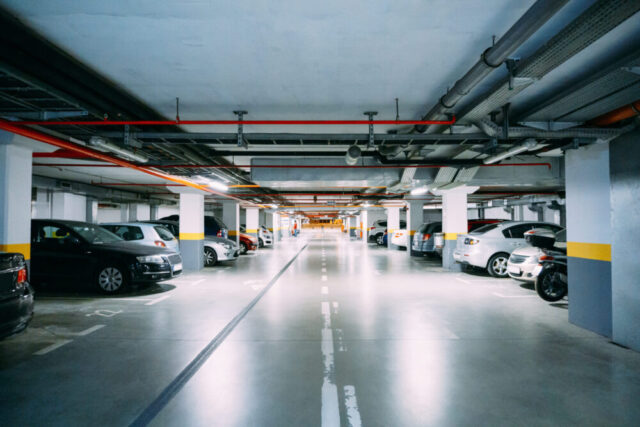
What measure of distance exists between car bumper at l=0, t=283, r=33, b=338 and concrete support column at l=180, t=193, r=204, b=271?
7.35 metres

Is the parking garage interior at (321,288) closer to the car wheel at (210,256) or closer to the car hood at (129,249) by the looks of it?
the car hood at (129,249)

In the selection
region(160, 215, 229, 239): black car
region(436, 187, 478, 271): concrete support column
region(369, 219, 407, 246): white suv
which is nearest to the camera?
region(436, 187, 478, 271): concrete support column

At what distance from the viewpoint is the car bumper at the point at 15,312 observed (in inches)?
124

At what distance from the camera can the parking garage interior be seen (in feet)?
8.72

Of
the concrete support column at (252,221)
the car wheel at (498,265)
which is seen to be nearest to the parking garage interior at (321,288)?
the car wheel at (498,265)

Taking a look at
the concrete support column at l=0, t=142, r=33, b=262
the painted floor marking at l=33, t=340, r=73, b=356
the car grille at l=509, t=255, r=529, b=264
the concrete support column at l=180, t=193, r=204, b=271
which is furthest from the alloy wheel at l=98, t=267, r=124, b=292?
the car grille at l=509, t=255, r=529, b=264

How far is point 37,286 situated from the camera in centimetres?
699

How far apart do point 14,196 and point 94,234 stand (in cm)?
215

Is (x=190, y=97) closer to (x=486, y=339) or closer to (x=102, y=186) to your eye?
(x=486, y=339)

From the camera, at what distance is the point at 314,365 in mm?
3430

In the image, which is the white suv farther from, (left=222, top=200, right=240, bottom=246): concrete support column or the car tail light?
the car tail light

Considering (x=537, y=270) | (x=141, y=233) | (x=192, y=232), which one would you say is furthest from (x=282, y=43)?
(x=192, y=232)

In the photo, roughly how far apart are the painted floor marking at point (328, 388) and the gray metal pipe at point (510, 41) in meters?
3.10

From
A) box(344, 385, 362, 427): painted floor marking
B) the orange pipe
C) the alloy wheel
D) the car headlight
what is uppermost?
the orange pipe
